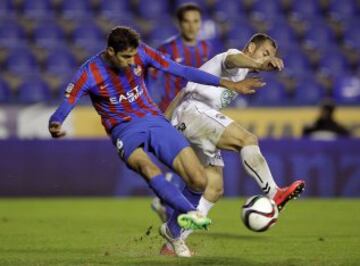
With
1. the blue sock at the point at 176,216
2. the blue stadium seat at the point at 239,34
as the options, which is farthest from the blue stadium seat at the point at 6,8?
the blue sock at the point at 176,216

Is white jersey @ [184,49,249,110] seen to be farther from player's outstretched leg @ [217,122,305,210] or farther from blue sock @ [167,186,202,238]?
blue sock @ [167,186,202,238]

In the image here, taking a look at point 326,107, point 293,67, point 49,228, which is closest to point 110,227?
point 49,228

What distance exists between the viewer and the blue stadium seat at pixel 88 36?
18.0 m

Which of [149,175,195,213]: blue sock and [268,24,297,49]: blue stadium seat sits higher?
[149,175,195,213]: blue sock

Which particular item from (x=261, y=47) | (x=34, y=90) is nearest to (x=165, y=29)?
(x=34, y=90)

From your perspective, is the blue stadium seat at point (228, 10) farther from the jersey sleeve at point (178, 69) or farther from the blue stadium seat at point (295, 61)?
the jersey sleeve at point (178, 69)

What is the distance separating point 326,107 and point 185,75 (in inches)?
289

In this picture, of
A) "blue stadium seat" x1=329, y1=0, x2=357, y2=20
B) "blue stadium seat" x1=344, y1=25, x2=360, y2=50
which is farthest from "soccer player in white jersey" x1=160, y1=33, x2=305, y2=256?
"blue stadium seat" x1=329, y1=0, x2=357, y2=20

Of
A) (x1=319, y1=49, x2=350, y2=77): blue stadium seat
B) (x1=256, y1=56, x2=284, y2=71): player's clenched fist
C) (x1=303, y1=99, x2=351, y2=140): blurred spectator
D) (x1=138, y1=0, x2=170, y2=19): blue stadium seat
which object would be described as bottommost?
(x1=303, y1=99, x2=351, y2=140): blurred spectator

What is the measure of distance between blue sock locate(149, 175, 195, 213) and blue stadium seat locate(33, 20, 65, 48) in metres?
11.0

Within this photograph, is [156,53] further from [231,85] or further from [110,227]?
[110,227]

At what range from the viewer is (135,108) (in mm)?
7887

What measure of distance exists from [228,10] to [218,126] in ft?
36.2

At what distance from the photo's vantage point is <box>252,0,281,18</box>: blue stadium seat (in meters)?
19.0
